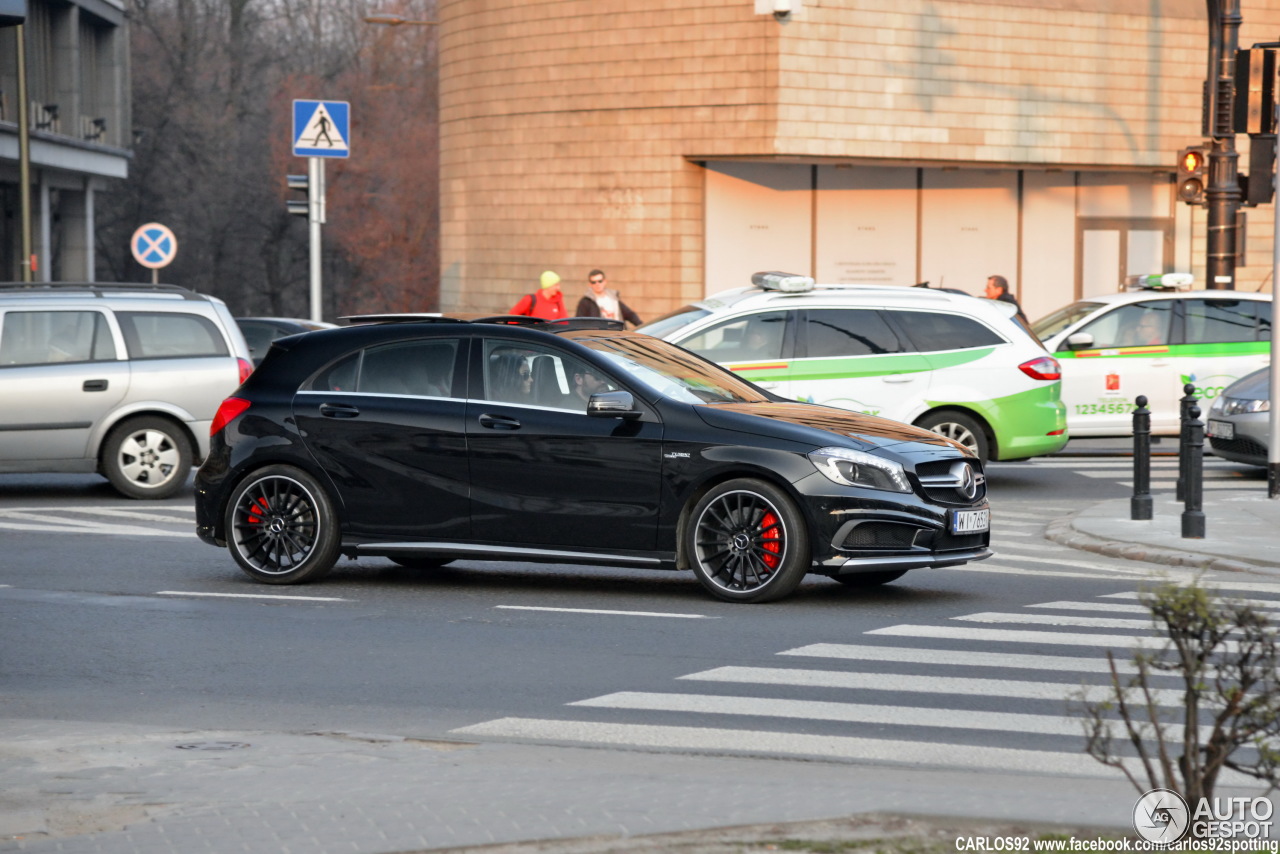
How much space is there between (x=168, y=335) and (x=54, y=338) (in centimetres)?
98

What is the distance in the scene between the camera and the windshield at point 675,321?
16.1m

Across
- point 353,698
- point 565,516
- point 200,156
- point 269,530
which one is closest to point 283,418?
point 269,530

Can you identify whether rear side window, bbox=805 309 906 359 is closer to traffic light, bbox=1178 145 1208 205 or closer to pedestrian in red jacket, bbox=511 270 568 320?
pedestrian in red jacket, bbox=511 270 568 320

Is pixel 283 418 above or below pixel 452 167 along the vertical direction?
below

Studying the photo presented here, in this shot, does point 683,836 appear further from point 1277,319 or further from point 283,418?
point 1277,319

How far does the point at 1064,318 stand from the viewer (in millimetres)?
19516

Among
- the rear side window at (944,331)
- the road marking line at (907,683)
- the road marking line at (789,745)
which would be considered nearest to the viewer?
the road marking line at (789,745)

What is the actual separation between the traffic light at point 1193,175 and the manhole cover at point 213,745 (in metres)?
17.4

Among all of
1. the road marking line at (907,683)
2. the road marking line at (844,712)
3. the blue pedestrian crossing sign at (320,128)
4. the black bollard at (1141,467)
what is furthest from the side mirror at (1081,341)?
the road marking line at (844,712)

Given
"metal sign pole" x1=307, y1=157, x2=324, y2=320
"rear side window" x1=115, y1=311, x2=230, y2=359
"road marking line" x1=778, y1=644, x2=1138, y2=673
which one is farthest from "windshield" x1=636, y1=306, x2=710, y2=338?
"road marking line" x1=778, y1=644, x2=1138, y2=673

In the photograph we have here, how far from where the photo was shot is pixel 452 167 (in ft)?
102

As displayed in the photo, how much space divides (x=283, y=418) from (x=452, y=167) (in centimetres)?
2086

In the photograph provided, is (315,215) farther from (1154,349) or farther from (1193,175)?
(1193,175)

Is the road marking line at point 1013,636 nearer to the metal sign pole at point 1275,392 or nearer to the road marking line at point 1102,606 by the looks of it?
the road marking line at point 1102,606
